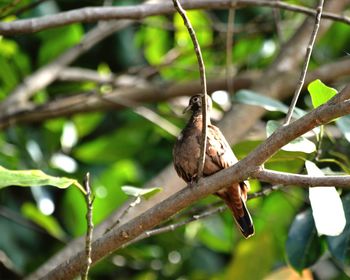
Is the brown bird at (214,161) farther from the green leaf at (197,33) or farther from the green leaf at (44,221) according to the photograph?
the green leaf at (197,33)

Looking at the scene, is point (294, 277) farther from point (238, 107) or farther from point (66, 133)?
point (66, 133)

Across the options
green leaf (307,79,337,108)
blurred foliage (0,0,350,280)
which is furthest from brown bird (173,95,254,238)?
blurred foliage (0,0,350,280)

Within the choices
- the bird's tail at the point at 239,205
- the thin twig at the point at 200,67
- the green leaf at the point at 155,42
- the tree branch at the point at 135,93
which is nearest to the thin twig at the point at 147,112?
the tree branch at the point at 135,93

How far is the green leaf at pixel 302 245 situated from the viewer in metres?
3.54

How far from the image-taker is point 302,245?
354 cm

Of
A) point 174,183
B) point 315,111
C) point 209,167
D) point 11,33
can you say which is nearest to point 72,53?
point 174,183

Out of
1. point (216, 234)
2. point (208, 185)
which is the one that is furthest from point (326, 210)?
point (216, 234)

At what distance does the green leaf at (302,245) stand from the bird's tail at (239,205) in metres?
0.36

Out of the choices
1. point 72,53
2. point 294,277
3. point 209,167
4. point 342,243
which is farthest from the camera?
point 72,53

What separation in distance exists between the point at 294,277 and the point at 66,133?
191 cm

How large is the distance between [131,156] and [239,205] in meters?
1.90

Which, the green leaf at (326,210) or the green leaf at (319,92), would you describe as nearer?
the green leaf at (326,210)

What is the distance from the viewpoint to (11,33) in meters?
3.25

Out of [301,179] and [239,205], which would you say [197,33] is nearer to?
[239,205]
